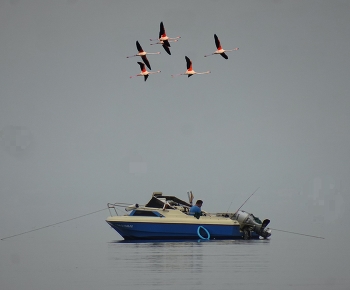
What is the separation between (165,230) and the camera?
5891 cm

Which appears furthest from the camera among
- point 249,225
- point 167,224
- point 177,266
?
point 249,225

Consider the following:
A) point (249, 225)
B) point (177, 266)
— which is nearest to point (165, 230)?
point (249, 225)

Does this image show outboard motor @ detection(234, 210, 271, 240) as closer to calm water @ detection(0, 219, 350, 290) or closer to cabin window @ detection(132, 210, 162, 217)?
calm water @ detection(0, 219, 350, 290)

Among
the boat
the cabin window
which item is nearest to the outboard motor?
the boat

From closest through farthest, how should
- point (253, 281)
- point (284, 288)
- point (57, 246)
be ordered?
point (284, 288) → point (253, 281) → point (57, 246)

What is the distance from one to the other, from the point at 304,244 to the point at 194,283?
29.4 meters

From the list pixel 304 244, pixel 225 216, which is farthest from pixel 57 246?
pixel 304 244

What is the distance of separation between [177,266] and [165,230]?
48.6 feet

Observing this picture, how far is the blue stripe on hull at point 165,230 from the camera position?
59.0 meters

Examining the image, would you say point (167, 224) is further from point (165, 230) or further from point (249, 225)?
point (249, 225)

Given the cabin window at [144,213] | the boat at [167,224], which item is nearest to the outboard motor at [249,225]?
the boat at [167,224]

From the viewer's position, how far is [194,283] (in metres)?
37.9

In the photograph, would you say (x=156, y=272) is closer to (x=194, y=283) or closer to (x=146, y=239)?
(x=194, y=283)

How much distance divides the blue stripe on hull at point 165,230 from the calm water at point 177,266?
84cm
